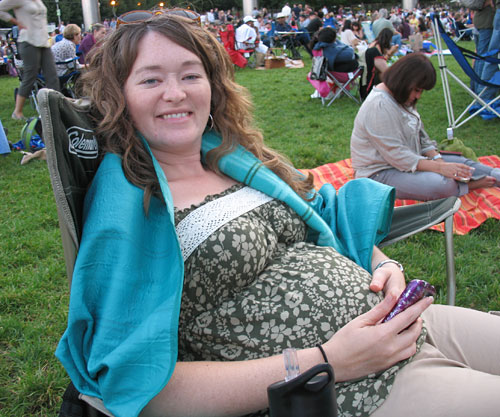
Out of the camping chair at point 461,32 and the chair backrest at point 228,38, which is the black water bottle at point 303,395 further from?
the chair backrest at point 228,38

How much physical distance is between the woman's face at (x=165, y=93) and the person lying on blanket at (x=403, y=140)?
262cm

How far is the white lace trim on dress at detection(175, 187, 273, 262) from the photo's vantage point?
4.72ft

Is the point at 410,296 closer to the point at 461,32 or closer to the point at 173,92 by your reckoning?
the point at 173,92

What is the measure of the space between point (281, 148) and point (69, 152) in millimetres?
5006

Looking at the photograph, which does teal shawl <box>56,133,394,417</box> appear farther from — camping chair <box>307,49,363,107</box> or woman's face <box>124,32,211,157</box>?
camping chair <box>307,49,363,107</box>

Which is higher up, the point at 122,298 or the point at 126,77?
the point at 126,77

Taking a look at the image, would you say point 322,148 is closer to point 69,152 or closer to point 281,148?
point 281,148

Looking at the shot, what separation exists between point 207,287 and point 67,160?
1.84 ft

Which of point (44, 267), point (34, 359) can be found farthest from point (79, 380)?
point (44, 267)

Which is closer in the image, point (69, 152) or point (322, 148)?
point (69, 152)

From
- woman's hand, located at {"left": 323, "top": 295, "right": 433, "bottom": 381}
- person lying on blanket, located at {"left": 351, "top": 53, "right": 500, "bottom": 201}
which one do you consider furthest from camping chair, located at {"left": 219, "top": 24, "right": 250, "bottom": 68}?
woman's hand, located at {"left": 323, "top": 295, "right": 433, "bottom": 381}

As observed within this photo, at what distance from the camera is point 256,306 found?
1420 mm

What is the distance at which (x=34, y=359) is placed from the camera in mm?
2445

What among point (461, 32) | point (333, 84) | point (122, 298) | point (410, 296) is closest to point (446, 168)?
point (410, 296)
